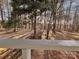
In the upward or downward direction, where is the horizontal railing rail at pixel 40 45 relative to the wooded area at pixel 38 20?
downward

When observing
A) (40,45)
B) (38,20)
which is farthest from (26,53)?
(38,20)

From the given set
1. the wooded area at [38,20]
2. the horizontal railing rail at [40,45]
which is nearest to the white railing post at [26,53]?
the horizontal railing rail at [40,45]

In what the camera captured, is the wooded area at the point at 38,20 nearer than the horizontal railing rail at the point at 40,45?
No

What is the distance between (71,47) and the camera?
2.72 ft

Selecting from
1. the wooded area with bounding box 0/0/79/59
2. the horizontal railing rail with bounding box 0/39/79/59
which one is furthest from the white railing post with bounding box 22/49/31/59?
the wooded area with bounding box 0/0/79/59

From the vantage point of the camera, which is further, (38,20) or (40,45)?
(38,20)

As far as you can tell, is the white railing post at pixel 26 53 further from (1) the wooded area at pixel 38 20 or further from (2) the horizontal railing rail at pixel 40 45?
(1) the wooded area at pixel 38 20

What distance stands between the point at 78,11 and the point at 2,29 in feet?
2.94

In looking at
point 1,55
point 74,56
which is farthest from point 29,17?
point 74,56

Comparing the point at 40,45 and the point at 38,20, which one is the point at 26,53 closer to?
the point at 40,45

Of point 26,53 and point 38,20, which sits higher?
point 38,20

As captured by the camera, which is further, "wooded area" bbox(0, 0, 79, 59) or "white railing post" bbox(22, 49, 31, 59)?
"wooded area" bbox(0, 0, 79, 59)

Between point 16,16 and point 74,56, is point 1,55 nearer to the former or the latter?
point 16,16

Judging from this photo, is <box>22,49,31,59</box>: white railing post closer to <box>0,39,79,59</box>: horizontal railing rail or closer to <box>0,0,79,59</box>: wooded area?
<box>0,39,79,59</box>: horizontal railing rail
